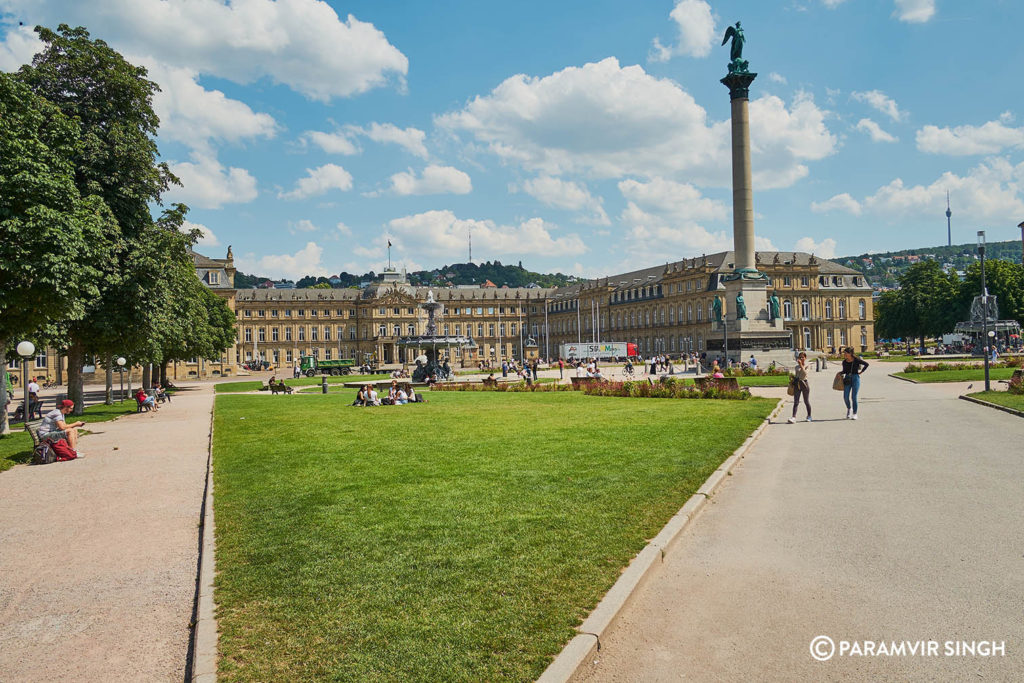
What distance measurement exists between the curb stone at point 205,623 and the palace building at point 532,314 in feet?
263

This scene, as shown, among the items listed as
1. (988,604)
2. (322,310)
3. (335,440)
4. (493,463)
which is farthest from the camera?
(322,310)

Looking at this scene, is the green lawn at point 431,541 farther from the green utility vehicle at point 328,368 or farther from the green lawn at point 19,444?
the green utility vehicle at point 328,368

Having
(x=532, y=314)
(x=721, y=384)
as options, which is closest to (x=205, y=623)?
(x=721, y=384)

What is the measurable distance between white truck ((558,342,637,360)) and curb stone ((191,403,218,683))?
78178mm

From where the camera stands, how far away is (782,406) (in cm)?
2220

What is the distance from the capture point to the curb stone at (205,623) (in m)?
4.42

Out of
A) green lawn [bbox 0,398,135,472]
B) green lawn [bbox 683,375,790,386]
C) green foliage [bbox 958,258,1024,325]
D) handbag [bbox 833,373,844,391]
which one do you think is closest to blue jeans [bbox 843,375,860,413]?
handbag [bbox 833,373,844,391]

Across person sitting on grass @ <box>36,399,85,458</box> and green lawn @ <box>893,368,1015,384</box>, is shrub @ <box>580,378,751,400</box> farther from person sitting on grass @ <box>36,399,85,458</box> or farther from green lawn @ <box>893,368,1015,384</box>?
person sitting on grass @ <box>36,399,85,458</box>

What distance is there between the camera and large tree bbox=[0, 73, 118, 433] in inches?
634

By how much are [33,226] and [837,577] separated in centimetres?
1840

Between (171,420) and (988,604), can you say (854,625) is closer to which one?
(988,604)

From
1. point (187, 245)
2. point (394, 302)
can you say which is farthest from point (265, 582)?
point (394, 302)

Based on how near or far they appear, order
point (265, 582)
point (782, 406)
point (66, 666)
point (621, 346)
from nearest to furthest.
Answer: point (66, 666)
point (265, 582)
point (782, 406)
point (621, 346)

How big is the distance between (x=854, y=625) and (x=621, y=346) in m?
86.1
